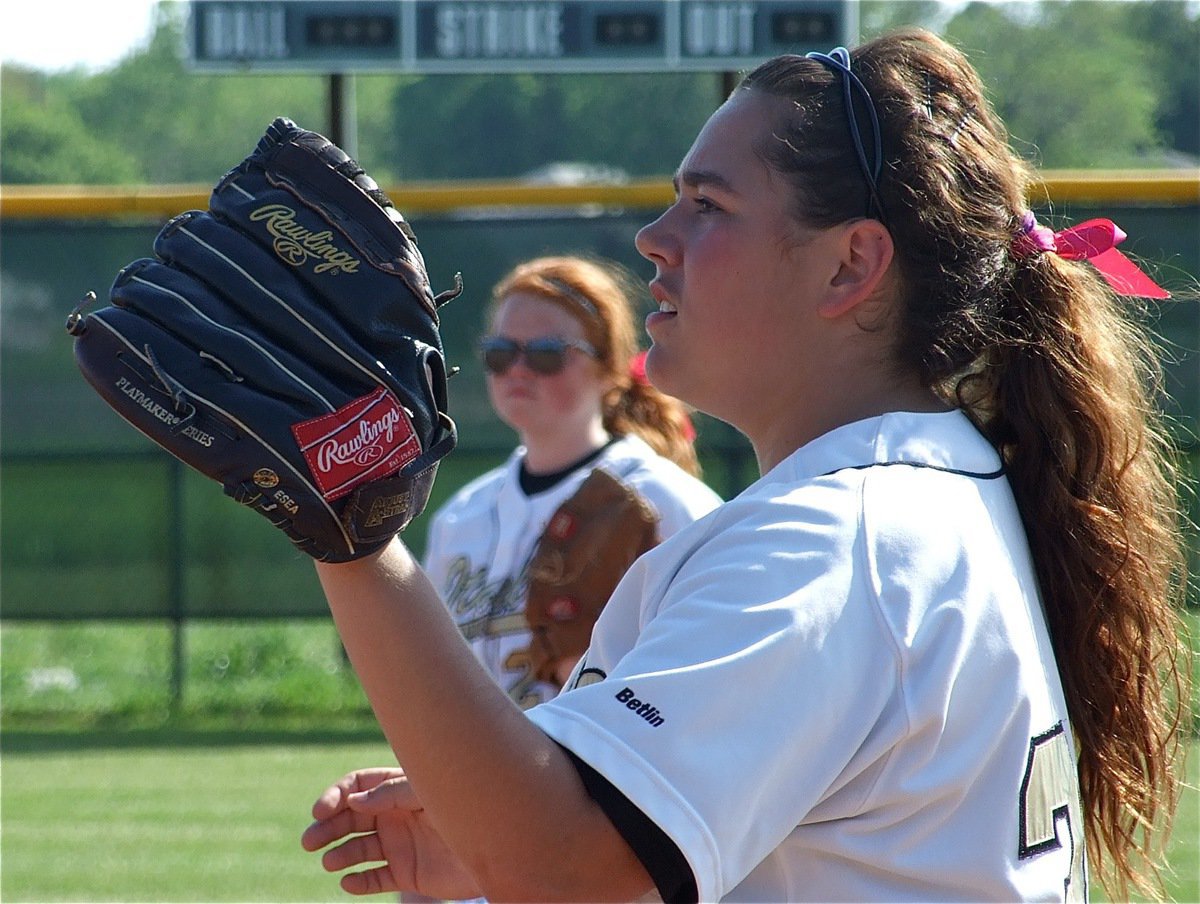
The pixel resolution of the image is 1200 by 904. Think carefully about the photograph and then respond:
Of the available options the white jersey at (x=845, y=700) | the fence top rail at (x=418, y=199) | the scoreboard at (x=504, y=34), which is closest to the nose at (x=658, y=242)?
the white jersey at (x=845, y=700)

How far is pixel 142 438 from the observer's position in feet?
26.8

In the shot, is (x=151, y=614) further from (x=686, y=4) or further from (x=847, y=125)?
(x=847, y=125)

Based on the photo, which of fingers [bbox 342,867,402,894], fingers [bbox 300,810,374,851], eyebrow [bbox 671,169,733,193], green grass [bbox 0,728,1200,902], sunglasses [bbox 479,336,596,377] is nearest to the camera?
eyebrow [bbox 671,169,733,193]

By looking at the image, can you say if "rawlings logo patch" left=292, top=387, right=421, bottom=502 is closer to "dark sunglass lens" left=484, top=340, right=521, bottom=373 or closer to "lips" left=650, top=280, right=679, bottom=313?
"lips" left=650, top=280, right=679, bottom=313

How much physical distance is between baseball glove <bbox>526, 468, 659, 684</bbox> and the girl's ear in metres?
1.86

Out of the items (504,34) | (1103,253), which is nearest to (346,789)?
(1103,253)

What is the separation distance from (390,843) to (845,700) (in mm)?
916

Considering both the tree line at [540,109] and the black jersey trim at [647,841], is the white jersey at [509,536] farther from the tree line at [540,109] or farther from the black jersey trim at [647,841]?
the tree line at [540,109]

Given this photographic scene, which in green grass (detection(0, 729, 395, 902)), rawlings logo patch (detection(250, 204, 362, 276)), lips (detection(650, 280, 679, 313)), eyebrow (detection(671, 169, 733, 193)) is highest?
eyebrow (detection(671, 169, 733, 193))

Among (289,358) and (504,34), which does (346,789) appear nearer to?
(289,358)

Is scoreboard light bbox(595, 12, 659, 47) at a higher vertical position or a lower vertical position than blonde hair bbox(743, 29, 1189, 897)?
higher

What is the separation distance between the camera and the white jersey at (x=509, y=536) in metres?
3.49

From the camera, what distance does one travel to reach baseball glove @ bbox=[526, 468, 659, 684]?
3432 millimetres

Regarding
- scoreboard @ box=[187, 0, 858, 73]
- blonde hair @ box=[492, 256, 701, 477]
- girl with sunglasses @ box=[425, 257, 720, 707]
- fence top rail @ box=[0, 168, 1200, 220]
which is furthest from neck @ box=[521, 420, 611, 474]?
scoreboard @ box=[187, 0, 858, 73]
